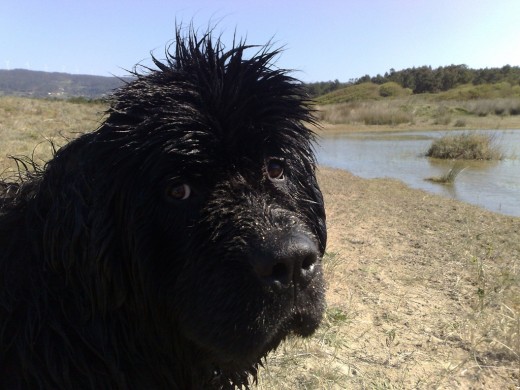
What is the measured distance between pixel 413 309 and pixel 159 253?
3.82m

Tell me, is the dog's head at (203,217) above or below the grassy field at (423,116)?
above

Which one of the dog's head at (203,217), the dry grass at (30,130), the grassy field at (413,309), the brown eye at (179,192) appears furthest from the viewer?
the dry grass at (30,130)

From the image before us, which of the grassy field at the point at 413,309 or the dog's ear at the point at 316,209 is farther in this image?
the grassy field at the point at 413,309

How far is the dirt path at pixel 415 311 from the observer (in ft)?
12.7

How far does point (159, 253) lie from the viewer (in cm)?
224

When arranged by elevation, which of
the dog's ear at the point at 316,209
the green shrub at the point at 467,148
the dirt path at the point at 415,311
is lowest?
the green shrub at the point at 467,148

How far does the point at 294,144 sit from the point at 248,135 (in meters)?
0.38

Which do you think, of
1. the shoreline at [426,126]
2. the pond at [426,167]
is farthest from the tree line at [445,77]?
the pond at [426,167]

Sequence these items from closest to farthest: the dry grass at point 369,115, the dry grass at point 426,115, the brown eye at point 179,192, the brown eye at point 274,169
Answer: the brown eye at point 179,192
the brown eye at point 274,169
the dry grass at point 426,115
the dry grass at point 369,115

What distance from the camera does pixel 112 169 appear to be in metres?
2.23

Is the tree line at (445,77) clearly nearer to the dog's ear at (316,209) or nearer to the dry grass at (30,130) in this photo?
the dry grass at (30,130)

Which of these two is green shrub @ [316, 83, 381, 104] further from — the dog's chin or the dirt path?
the dog's chin

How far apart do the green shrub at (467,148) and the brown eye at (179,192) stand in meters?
21.1

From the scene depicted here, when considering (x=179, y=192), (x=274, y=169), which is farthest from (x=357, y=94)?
(x=179, y=192)
